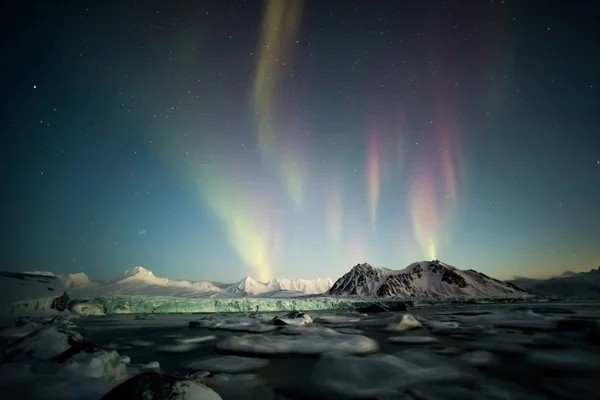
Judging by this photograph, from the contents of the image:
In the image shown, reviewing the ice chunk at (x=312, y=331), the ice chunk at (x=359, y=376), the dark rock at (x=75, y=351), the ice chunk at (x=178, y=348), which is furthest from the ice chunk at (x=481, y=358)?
the dark rock at (x=75, y=351)

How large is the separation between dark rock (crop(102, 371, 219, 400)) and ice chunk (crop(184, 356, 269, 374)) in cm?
375

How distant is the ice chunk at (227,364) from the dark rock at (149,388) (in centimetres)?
375

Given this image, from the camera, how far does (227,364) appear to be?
8258 millimetres

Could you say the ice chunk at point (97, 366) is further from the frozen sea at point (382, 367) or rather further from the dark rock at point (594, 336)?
the dark rock at point (594, 336)

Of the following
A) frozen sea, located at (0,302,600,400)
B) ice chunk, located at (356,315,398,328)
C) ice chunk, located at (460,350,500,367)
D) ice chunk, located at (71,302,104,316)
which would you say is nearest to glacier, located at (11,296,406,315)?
ice chunk, located at (71,302,104,316)

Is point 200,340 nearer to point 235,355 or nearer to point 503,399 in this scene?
point 235,355

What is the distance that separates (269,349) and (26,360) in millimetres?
6587

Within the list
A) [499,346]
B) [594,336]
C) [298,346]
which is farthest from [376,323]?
[298,346]

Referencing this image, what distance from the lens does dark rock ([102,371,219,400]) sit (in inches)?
149

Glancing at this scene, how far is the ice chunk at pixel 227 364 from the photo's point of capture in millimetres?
7719

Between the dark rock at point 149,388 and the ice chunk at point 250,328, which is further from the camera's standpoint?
the ice chunk at point 250,328

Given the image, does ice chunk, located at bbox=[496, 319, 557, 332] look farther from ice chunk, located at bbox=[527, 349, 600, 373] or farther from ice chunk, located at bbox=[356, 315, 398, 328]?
ice chunk, located at bbox=[527, 349, 600, 373]

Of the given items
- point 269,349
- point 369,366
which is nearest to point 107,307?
point 269,349

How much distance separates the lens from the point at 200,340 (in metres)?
13.7
